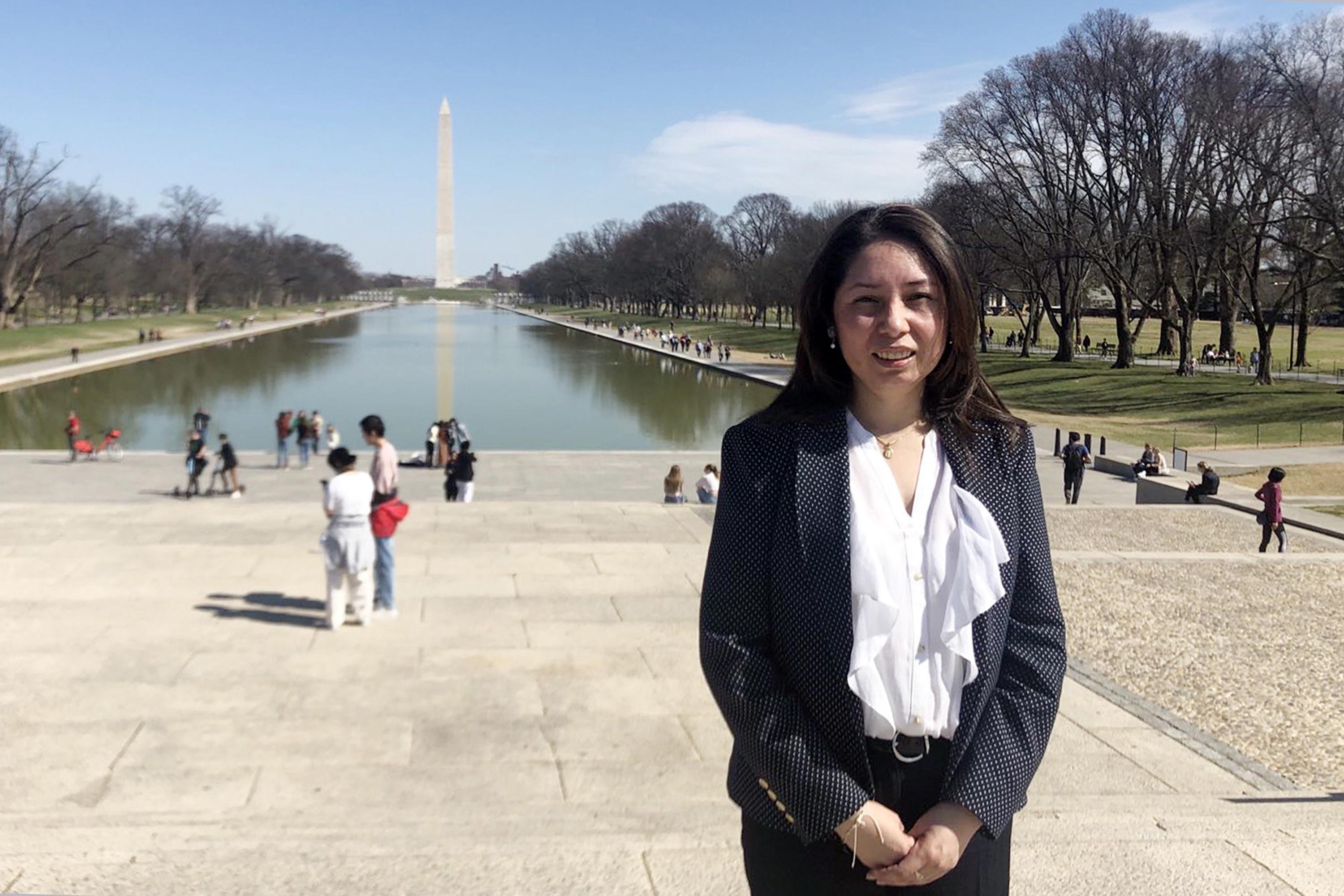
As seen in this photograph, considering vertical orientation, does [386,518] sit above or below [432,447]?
above

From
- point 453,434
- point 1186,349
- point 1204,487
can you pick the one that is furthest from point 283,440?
point 1186,349

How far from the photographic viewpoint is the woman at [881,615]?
2305 mm

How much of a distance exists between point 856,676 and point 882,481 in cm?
38

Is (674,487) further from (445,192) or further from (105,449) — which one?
(445,192)

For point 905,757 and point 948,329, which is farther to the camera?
point 948,329

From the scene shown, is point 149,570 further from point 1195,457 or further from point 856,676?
point 1195,457

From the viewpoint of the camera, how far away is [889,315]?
2410 millimetres

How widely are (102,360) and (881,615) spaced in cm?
6276

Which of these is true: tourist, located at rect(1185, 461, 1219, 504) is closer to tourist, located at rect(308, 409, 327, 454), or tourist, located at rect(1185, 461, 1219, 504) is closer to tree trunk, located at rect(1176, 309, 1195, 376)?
tourist, located at rect(308, 409, 327, 454)

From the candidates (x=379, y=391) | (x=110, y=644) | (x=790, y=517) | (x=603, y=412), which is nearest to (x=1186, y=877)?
(x=790, y=517)

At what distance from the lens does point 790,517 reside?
235 centimetres

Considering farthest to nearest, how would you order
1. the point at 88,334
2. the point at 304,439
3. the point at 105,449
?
the point at 88,334 < the point at 105,449 < the point at 304,439

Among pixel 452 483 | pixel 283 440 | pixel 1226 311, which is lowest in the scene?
pixel 452 483

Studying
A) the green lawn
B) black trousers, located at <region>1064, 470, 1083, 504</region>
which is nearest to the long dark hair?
black trousers, located at <region>1064, 470, 1083, 504</region>
